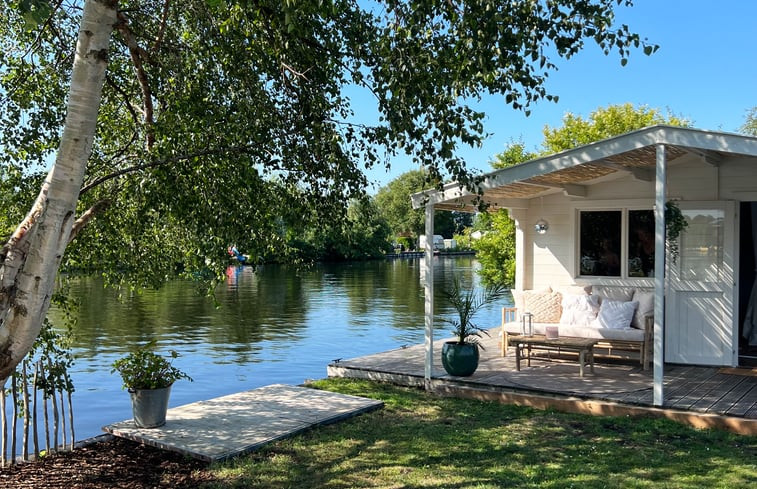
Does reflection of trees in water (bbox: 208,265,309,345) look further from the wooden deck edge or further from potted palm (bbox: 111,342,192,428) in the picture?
the wooden deck edge

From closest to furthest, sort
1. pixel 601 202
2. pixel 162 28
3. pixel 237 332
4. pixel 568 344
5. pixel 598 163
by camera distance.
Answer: pixel 162 28, pixel 598 163, pixel 568 344, pixel 601 202, pixel 237 332

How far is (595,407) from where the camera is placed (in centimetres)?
658

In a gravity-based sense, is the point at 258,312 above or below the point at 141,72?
below

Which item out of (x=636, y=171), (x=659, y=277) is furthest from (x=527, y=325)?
(x=659, y=277)

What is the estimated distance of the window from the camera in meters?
9.06

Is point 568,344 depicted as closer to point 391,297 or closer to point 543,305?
point 543,305

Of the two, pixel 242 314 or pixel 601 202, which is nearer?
pixel 601 202

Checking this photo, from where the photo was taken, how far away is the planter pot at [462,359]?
768cm

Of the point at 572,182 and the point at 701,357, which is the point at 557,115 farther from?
the point at 701,357

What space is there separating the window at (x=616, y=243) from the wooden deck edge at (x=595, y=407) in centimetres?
310

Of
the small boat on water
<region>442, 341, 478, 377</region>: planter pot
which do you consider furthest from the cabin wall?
the small boat on water

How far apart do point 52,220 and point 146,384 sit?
9.69 feet

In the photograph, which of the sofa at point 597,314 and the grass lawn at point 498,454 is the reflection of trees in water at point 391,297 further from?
the grass lawn at point 498,454

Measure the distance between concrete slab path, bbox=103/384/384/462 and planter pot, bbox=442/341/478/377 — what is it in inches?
44.6
